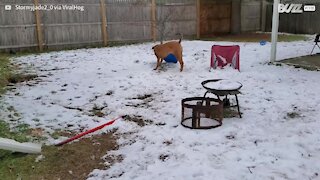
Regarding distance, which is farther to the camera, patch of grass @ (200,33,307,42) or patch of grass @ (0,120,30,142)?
patch of grass @ (200,33,307,42)

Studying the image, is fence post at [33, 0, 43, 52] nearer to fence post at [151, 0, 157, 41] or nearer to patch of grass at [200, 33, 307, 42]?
fence post at [151, 0, 157, 41]

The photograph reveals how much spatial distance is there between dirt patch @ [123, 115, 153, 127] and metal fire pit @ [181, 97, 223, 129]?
0.53 meters

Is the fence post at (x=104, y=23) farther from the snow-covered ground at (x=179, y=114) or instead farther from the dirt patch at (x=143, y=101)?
the dirt patch at (x=143, y=101)

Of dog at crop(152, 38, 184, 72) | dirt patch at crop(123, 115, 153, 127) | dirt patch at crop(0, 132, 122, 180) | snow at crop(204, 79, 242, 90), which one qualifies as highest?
dog at crop(152, 38, 184, 72)

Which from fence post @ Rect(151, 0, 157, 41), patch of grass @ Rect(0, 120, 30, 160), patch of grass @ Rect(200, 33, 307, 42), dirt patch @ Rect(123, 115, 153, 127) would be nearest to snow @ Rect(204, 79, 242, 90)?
dirt patch @ Rect(123, 115, 153, 127)

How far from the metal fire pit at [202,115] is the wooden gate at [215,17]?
11755 millimetres

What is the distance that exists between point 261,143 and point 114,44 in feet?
32.8

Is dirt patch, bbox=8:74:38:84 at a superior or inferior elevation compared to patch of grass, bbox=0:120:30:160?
superior

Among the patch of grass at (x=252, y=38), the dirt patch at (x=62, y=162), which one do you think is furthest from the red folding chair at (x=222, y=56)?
the patch of grass at (x=252, y=38)

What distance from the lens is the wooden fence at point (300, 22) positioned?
1628 cm

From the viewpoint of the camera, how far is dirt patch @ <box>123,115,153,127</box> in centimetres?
475

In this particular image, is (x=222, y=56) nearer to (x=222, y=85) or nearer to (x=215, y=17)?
(x=222, y=85)

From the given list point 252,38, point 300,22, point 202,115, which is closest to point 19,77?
point 202,115

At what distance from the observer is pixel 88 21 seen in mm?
12461
